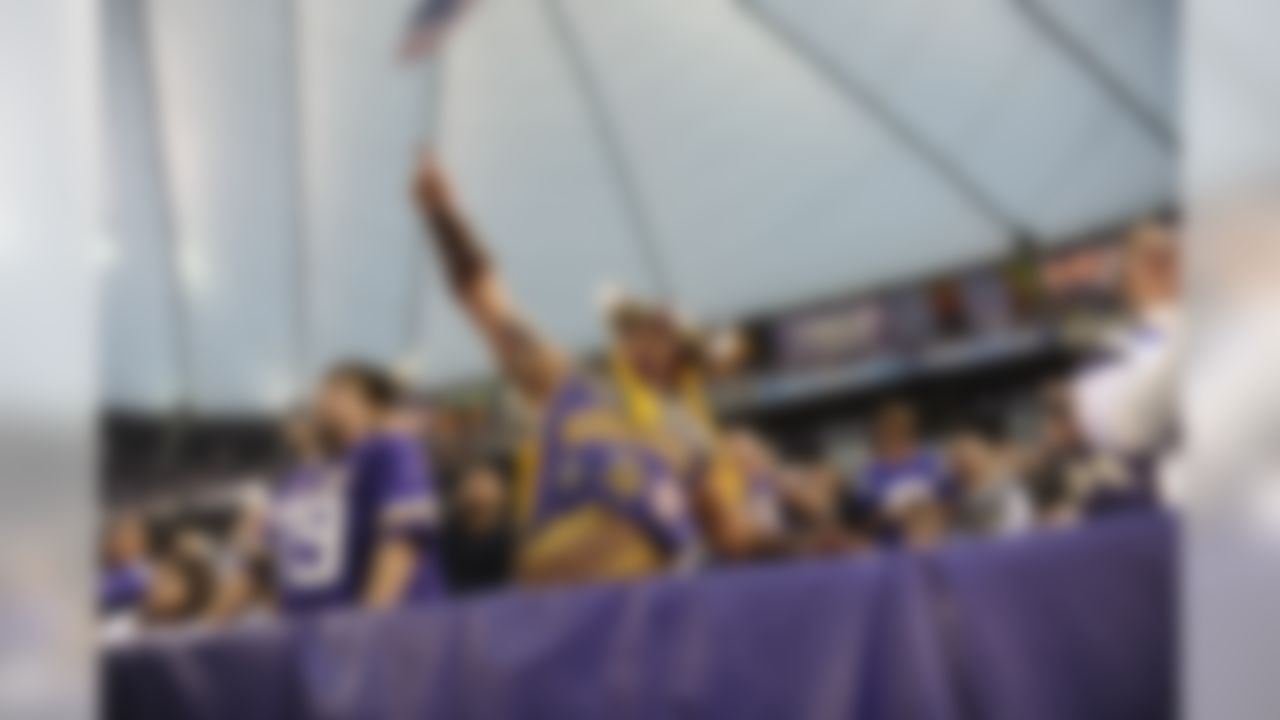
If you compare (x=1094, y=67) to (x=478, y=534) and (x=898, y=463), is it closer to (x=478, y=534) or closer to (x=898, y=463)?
(x=898, y=463)

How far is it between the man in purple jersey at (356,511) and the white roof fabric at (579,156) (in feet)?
0.29

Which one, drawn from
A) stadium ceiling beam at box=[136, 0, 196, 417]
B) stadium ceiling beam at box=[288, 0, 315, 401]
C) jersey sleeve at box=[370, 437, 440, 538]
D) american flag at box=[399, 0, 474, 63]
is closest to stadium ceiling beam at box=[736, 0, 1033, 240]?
american flag at box=[399, 0, 474, 63]

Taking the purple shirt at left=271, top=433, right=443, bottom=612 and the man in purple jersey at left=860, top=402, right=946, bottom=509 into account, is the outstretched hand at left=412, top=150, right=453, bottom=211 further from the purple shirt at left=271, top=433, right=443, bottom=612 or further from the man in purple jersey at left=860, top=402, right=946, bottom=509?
the man in purple jersey at left=860, top=402, right=946, bottom=509

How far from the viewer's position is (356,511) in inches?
124

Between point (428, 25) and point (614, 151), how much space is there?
395 millimetres

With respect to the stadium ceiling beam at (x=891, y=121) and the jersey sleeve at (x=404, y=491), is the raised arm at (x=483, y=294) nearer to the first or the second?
the jersey sleeve at (x=404, y=491)

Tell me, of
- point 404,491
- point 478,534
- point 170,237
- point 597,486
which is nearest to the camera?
point 597,486

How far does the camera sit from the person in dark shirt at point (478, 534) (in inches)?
116

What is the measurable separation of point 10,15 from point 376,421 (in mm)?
881

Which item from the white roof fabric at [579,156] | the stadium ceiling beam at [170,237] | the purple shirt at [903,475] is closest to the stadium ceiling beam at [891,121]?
the white roof fabric at [579,156]

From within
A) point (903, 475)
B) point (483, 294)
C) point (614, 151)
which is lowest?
point (903, 475)

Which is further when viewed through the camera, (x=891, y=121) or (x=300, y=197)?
(x=300, y=197)

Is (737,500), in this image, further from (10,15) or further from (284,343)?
(10,15)

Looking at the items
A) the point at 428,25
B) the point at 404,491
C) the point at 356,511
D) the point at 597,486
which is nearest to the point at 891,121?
the point at 597,486
